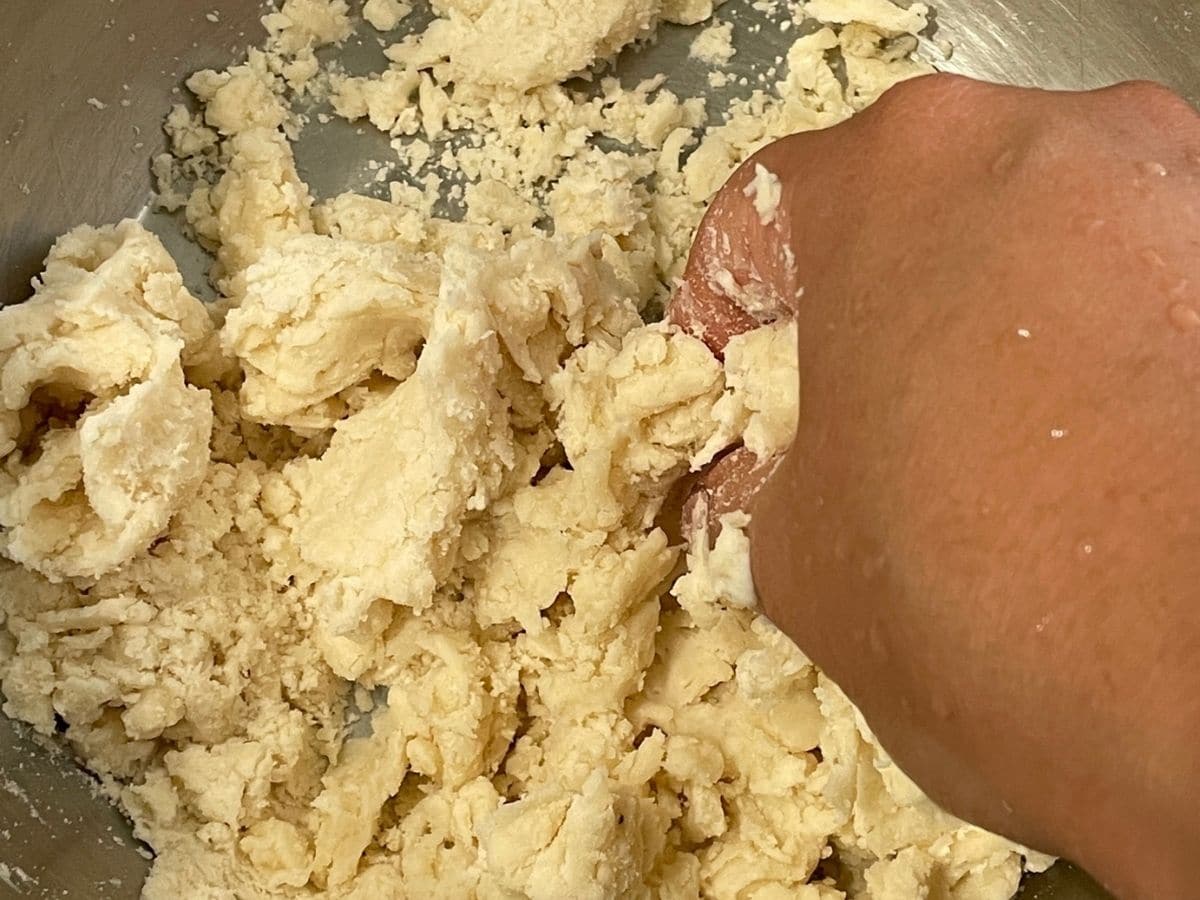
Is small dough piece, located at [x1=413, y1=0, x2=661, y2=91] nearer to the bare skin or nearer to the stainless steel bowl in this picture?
the stainless steel bowl

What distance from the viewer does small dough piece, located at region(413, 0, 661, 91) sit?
1.34m

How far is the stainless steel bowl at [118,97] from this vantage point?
1146 millimetres

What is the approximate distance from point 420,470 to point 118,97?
1.96 feet

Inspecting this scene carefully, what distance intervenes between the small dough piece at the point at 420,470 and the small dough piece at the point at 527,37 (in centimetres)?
34

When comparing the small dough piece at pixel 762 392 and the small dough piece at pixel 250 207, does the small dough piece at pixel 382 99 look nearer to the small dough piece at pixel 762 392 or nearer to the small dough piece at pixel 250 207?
the small dough piece at pixel 250 207

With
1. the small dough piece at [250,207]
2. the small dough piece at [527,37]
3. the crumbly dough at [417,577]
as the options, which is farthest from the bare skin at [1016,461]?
the small dough piece at [250,207]

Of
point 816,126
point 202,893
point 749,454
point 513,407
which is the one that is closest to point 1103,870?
point 749,454

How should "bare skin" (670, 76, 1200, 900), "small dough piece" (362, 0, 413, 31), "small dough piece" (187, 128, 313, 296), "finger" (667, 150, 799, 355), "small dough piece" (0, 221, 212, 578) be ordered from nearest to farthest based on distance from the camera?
"bare skin" (670, 76, 1200, 900)
"finger" (667, 150, 799, 355)
"small dough piece" (0, 221, 212, 578)
"small dough piece" (187, 128, 313, 296)
"small dough piece" (362, 0, 413, 31)

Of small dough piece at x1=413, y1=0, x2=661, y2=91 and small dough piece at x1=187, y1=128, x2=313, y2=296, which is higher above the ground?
small dough piece at x1=413, y1=0, x2=661, y2=91

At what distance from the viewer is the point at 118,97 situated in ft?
4.33

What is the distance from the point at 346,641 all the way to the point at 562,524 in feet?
0.85

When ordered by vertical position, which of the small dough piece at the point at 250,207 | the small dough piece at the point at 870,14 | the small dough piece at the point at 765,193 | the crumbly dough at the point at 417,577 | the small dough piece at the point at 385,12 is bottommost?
the crumbly dough at the point at 417,577

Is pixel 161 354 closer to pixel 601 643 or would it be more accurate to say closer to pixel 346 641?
pixel 346 641

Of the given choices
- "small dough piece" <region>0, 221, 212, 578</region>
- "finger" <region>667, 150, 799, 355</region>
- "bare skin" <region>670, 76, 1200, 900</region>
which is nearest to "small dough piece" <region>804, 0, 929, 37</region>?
"finger" <region>667, 150, 799, 355</region>
